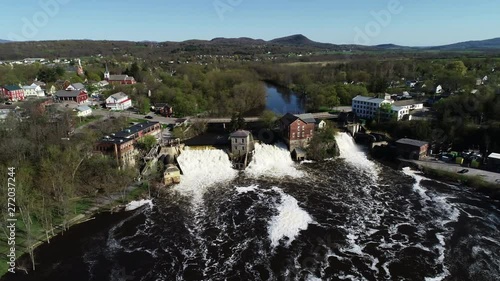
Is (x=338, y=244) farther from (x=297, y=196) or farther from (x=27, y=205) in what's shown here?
(x=27, y=205)

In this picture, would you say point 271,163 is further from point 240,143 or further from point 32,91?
point 32,91

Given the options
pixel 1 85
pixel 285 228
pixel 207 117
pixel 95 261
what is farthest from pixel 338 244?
pixel 1 85

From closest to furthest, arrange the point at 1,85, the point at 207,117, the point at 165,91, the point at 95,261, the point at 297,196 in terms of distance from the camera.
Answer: the point at 95,261 → the point at 297,196 → the point at 207,117 → the point at 165,91 → the point at 1,85

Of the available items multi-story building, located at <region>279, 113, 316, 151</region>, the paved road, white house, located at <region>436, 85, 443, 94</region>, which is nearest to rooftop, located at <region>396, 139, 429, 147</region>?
the paved road

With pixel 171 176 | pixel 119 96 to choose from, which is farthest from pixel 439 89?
pixel 119 96

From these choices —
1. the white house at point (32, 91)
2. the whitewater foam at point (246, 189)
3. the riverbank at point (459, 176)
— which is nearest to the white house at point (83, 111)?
the white house at point (32, 91)
